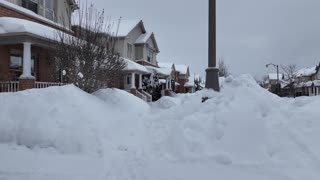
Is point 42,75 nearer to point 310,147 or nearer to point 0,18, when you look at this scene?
point 0,18

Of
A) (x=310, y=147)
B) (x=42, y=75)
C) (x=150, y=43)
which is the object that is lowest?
(x=310, y=147)

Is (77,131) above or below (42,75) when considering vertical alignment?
below

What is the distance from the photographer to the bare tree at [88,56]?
11.4 metres

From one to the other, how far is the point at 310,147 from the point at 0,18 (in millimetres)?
13882

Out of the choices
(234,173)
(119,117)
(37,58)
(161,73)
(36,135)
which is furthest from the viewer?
(161,73)

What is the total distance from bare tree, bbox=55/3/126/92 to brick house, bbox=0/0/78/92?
4.48 feet

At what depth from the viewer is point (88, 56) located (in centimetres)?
1155

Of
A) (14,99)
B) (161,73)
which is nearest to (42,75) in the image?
(14,99)

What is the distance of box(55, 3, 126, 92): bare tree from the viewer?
11367 mm

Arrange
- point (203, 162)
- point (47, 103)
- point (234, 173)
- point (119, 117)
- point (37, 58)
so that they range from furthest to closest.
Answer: point (37, 58), point (119, 117), point (47, 103), point (203, 162), point (234, 173)

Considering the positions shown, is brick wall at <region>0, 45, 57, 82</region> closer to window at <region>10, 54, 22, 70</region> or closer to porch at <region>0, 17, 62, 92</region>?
porch at <region>0, 17, 62, 92</region>

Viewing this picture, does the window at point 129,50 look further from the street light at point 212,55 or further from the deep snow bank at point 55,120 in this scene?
the street light at point 212,55

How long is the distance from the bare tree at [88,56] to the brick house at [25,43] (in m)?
1.37

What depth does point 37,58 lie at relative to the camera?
18.2 metres
